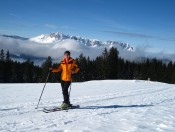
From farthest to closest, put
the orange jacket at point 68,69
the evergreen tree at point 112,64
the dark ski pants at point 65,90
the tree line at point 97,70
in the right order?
the tree line at point 97,70
the evergreen tree at point 112,64
the orange jacket at point 68,69
the dark ski pants at point 65,90

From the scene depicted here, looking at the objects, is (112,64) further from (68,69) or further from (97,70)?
(68,69)

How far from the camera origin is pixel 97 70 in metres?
92.4

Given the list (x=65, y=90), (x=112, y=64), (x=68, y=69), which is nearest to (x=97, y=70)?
(x=112, y=64)

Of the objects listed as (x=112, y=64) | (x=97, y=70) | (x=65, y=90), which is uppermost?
(x=112, y=64)

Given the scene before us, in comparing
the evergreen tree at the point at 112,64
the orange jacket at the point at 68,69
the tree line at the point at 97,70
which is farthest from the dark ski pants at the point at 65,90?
the evergreen tree at the point at 112,64

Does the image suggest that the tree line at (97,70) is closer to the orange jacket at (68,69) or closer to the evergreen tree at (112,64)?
the evergreen tree at (112,64)

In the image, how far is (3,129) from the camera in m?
7.72

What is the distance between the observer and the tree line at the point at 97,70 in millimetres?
87188

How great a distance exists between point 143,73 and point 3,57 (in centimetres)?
5192

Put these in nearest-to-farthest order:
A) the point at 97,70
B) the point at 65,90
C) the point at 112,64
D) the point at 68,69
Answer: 1. the point at 65,90
2. the point at 68,69
3. the point at 112,64
4. the point at 97,70

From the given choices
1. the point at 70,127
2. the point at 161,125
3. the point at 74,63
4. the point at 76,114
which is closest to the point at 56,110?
the point at 76,114

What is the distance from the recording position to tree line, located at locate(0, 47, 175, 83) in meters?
87.2

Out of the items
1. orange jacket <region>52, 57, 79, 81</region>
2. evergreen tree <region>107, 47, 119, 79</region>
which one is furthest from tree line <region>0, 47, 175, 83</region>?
orange jacket <region>52, 57, 79, 81</region>

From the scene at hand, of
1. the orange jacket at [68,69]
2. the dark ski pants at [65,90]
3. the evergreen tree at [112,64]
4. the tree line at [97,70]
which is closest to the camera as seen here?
the dark ski pants at [65,90]
